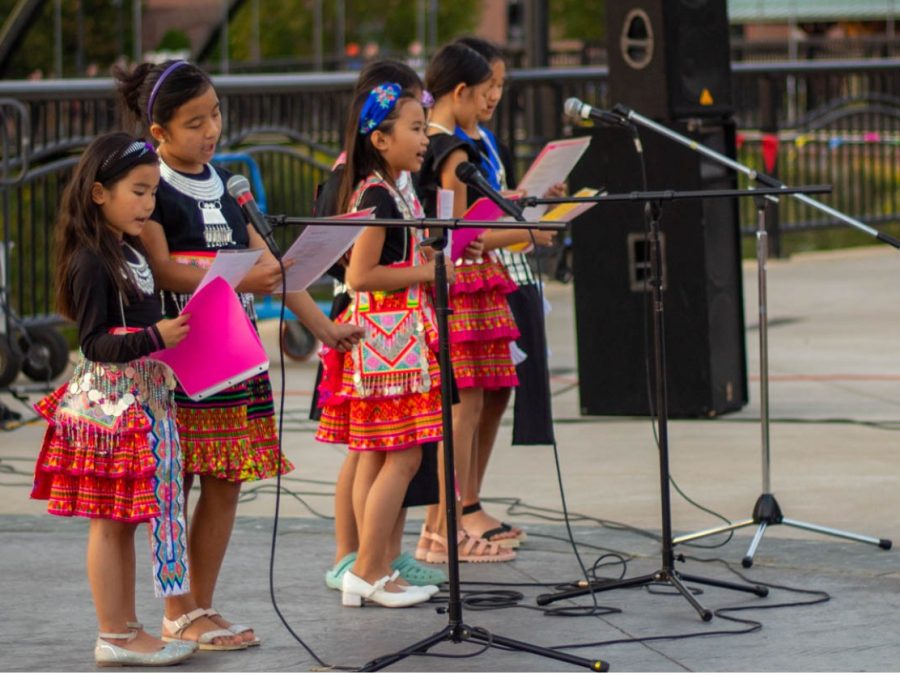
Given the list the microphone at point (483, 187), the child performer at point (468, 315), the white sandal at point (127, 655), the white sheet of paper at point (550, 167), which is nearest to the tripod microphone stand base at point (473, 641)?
the white sandal at point (127, 655)

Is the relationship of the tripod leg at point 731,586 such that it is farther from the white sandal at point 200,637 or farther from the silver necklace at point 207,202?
the silver necklace at point 207,202

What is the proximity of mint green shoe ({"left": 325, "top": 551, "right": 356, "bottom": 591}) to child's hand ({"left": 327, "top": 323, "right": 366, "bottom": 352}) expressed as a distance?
908 mm

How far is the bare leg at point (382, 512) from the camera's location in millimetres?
5898

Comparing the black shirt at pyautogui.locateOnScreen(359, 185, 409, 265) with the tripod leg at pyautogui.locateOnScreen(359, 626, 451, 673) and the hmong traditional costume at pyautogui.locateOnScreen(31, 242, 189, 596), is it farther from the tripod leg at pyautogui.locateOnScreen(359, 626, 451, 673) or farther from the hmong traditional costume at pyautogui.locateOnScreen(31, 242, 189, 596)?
the tripod leg at pyautogui.locateOnScreen(359, 626, 451, 673)

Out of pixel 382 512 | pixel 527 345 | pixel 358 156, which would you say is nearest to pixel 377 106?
pixel 358 156

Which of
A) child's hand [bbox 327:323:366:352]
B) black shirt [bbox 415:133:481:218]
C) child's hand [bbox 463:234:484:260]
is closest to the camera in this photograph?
child's hand [bbox 327:323:366:352]

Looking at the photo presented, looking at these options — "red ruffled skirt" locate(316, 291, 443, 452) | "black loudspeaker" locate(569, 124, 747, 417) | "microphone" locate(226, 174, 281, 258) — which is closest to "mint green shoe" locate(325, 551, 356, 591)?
"red ruffled skirt" locate(316, 291, 443, 452)

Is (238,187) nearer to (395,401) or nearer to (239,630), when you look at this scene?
(395,401)

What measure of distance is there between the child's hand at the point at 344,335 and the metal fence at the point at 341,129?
5.04 m

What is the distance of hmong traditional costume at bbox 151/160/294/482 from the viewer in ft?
17.5

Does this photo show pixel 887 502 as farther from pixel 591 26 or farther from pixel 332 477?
pixel 591 26

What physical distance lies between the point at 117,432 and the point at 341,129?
989 centimetres

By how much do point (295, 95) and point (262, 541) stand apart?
8.55 meters

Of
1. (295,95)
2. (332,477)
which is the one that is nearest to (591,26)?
(295,95)
